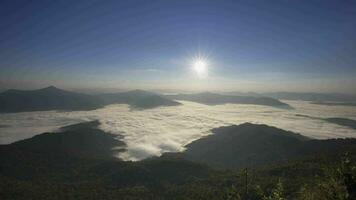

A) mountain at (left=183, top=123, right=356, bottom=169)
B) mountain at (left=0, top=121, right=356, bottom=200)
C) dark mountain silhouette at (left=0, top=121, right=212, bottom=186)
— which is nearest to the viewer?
mountain at (left=0, top=121, right=356, bottom=200)

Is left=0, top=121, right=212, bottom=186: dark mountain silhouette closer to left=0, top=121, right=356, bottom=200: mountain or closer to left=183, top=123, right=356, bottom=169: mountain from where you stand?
left=0, top=121, right=356, bottom=200: mountain

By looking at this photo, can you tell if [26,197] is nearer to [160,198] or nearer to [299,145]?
[160,198]

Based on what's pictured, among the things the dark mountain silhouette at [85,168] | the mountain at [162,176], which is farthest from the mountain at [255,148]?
the dark mountain silhouette at [85,168]

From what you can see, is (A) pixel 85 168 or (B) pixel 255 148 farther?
(B) pixel 255 148

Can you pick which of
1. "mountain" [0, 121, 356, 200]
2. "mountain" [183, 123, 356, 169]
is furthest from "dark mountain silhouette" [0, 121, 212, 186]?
"mountain" [183, 123, 356, 169]

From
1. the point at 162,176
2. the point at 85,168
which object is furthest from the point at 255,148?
the point at 85,168

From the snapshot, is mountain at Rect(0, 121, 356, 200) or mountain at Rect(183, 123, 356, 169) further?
mountain at Rect(183, 123, 356, 169)

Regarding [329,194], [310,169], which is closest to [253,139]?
[310,169]

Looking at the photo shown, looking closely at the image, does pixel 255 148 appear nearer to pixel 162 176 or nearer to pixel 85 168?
pixel 162 176

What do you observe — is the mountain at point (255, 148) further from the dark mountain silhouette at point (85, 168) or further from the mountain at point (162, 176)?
the dark mountain silhouette at point (85, 168)
